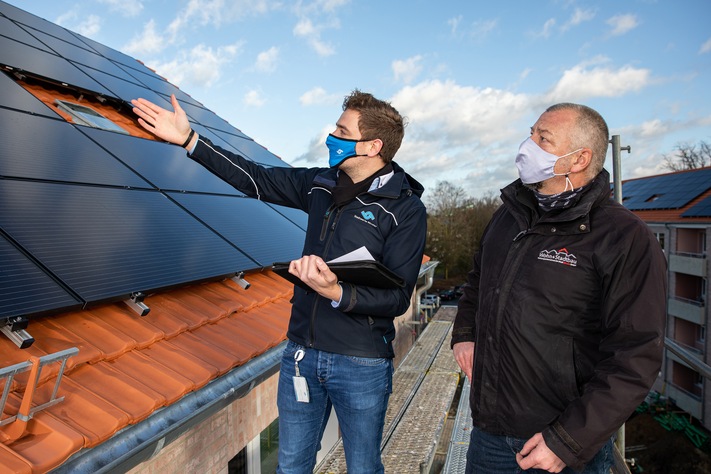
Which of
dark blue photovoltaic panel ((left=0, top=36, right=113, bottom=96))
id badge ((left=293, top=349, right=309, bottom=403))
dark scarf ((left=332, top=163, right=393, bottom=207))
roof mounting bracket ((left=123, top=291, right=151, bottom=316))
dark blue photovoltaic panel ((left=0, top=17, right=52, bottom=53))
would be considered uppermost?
dark blue photovoltaic panel ((left=0, top=17, right=52, bottom=53))

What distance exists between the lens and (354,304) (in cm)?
223

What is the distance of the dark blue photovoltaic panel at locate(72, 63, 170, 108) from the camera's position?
615 centimetres

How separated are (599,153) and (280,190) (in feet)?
6.76

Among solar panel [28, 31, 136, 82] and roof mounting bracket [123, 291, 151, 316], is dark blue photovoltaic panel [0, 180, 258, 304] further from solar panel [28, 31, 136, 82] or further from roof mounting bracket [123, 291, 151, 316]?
solar panel [28, 31, 136, 82]

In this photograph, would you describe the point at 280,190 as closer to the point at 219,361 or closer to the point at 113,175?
the point at 219,361

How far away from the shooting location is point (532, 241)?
7.31 ft

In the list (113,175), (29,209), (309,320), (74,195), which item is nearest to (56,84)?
(113,175)

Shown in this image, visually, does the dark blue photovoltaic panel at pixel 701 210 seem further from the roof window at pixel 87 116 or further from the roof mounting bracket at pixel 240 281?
the roof window at pixel 87 116

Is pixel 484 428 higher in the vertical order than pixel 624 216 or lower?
lower

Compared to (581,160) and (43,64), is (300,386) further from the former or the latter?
(43,64)

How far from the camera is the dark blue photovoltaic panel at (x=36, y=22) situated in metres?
6.69

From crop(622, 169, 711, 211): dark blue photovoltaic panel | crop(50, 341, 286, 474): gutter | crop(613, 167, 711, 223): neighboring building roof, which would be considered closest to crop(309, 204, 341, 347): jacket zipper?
crop(50, 341, 286, 474): gutter

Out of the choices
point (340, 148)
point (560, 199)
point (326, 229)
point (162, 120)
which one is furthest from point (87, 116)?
point (560, 199)

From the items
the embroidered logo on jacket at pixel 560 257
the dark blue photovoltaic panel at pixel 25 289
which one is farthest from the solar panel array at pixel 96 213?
the embroidered logo on jacket at pixel 560 257
